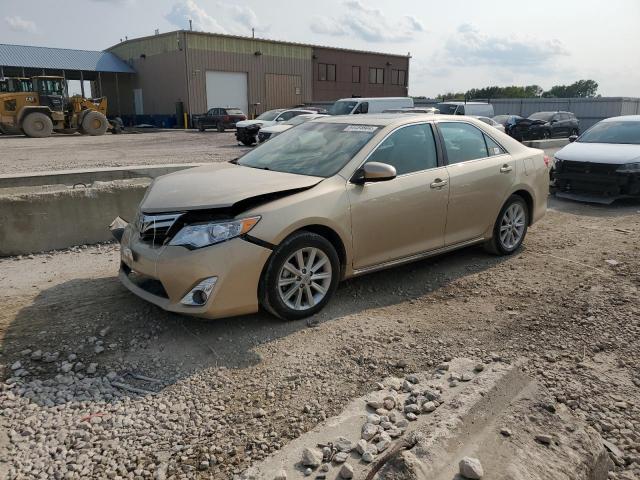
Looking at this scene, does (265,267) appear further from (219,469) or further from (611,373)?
(611,373)

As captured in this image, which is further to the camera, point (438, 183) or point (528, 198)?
point (528, 198)

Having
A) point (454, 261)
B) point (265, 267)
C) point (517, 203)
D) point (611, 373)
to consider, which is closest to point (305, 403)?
point (265, 267)

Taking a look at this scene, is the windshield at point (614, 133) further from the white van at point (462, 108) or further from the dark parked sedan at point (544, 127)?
the dark parked sedan at point (544, 127)

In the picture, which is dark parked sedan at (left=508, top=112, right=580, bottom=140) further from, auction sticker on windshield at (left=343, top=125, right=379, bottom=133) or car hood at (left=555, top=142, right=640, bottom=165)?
auction sticker on windshield at (left=343, top=125, right=379, bottom=133)

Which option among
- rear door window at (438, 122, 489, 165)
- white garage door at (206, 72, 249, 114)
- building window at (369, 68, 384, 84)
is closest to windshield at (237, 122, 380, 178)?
rear door window at (438, 122, 489, 165)

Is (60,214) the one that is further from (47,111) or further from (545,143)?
(47,111)

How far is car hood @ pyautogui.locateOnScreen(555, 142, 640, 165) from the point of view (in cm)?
917

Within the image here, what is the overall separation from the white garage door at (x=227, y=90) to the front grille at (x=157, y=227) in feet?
127

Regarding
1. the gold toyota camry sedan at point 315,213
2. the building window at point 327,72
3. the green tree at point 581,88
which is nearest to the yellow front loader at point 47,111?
the building window at point 327,72

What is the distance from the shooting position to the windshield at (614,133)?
10188 millimetres

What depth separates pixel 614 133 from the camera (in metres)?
10.5

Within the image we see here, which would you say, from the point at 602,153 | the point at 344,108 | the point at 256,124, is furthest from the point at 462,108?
the point at 602,153

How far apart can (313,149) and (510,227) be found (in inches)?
104

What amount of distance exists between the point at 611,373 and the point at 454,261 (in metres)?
2.55
